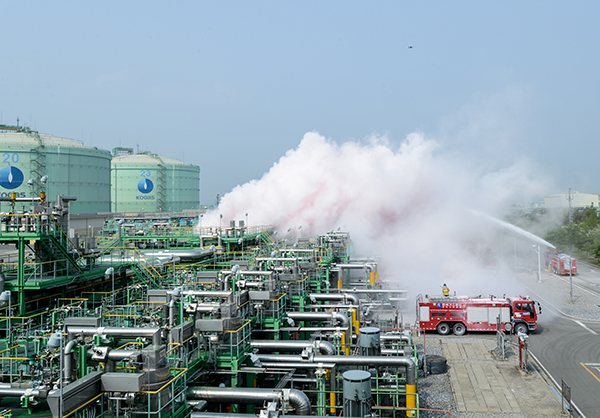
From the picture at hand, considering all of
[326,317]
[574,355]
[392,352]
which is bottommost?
[574,355]

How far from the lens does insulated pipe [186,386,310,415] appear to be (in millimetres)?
11297

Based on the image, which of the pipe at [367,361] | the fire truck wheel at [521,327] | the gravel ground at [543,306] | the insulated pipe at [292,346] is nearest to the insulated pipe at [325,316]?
the insulated pipe at [292,346]

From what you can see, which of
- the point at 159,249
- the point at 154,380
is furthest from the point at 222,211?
the point at 154,380

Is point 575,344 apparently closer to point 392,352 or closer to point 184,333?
point 392,352

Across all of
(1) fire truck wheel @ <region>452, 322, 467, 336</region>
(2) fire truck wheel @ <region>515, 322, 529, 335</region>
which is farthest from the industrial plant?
(2) fire truck wheel @ <region>515, 322, 529, 335</region>

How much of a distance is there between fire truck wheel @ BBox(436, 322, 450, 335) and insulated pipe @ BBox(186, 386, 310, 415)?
21.5 m

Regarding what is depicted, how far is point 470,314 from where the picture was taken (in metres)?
30.5

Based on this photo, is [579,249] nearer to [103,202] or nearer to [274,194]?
[274,194]

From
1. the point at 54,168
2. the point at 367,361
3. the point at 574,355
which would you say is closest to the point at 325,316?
the point at 367,361

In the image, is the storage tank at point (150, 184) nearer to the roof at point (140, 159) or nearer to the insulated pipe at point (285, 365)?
the roof at point (140, 159)

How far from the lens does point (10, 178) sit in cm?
4653

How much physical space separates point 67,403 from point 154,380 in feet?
5.77

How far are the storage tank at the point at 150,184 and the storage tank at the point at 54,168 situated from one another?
14351mm

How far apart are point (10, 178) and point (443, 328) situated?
42.2 metres
